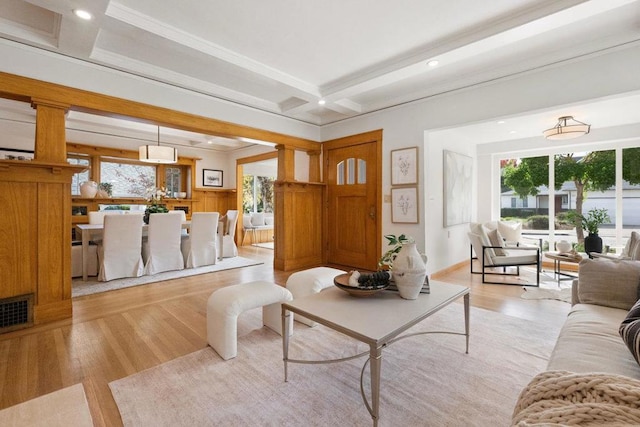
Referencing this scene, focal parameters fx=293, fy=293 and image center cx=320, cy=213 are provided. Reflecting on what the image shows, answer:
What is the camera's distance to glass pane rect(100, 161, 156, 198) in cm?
674

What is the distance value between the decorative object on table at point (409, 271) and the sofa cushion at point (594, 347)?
0.73m

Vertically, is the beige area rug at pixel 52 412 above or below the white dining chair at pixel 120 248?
below

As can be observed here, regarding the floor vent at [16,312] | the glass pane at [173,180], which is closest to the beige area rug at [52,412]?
the floor vent at [16,312]

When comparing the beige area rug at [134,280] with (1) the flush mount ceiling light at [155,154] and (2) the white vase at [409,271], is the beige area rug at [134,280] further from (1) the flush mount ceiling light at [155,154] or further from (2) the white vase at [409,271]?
(2) the white vase at [409,271]

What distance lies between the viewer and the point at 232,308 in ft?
7.11

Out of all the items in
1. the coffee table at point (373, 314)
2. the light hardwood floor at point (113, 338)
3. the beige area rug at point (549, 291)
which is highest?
the coffee table at point (373, 314)

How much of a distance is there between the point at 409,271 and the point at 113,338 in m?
2.49

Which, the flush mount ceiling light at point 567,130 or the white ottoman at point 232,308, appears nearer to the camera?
the white ottoman at point 232,308

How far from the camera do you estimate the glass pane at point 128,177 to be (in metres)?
6.74

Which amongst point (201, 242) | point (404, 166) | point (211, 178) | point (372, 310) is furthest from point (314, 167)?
point (372, 310)

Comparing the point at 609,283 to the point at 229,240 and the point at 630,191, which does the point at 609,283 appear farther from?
the point at 229,240

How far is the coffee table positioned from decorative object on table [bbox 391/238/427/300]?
70 millimetres

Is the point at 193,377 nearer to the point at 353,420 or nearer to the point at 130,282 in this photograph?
the point at 353,420

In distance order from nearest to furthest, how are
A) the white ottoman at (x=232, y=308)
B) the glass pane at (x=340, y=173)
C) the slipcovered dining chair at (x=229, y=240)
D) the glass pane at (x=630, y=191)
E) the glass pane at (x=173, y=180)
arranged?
the white ottoman at (x=232, y=308)
the glass pane at (x=630, y=191)
the glass pane at (x=340, y=173)
the slipcovered dining chair at (x=229, y=240)
the glass pane at (x=173, y=180)
